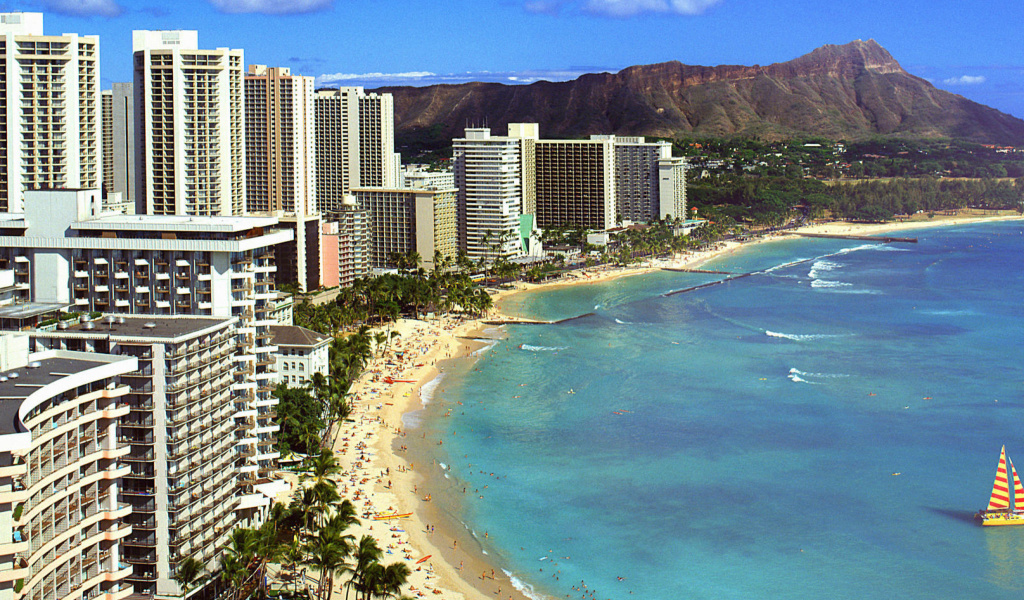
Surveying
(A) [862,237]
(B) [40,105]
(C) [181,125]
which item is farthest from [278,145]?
(A) [862,237]

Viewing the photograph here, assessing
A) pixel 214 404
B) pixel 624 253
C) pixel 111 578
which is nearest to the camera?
pixel 111 578

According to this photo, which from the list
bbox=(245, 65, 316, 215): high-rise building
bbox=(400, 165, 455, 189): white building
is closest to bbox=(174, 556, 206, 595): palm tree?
bbox=(245, 65, 316, 215): high-rise building

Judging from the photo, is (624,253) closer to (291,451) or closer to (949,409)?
(949,409)

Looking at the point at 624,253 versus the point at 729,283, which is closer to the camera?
the point at 729,283

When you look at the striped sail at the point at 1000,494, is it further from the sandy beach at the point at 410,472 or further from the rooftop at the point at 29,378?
the rooftop at the point at 29,378

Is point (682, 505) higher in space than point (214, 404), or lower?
lower

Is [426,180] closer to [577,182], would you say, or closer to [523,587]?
[577,182]

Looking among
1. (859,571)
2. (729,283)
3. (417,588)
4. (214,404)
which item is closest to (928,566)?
(859,571)

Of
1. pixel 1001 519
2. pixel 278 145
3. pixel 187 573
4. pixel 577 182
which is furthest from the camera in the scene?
pixel 577 182
